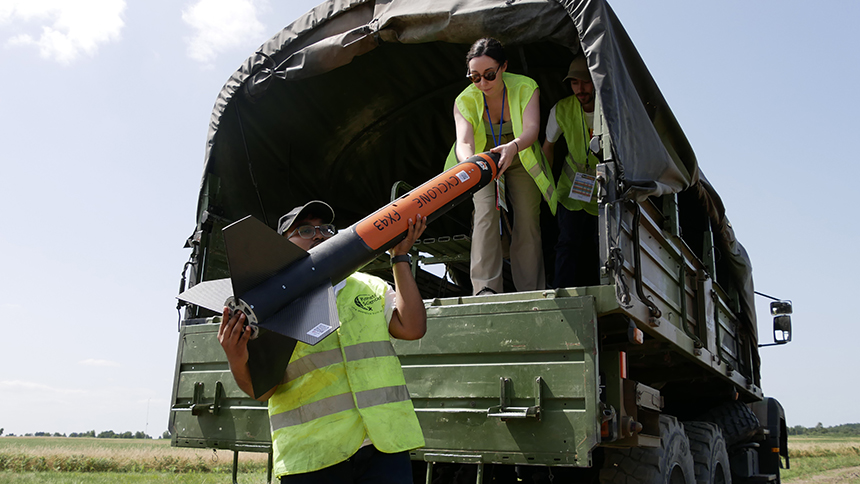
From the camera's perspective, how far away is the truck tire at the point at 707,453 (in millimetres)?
4906

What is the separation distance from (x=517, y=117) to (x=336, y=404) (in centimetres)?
249

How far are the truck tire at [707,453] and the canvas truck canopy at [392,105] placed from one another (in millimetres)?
1892

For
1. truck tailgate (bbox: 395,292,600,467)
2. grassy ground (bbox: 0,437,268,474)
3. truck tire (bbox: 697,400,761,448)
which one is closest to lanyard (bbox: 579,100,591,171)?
truck tailgate (bbox: 395,292,600,467)

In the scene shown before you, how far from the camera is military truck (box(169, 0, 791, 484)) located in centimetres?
347

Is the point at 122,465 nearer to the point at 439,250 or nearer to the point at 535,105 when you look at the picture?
the point at 439,250

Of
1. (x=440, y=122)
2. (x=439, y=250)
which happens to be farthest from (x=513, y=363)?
(x=440, y=122)

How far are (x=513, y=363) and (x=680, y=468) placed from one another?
164cm

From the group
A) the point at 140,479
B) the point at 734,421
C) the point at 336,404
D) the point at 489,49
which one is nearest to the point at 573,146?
the point at 489,49

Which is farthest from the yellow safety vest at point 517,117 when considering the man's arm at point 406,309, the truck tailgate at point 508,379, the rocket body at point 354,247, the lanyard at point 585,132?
the man's arm at point 406,309

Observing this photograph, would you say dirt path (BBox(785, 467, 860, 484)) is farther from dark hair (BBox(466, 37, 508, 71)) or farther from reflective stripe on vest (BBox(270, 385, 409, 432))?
reflective stripe on vest (BBox(270, 385, 409, 432))

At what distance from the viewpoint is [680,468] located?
14.3 feet

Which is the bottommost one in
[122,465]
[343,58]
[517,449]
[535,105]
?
[122,465]

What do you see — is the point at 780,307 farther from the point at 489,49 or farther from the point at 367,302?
the point at 367,302

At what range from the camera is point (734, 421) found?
23.4 ft
